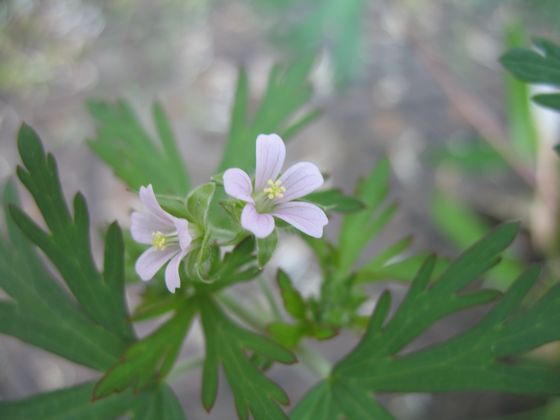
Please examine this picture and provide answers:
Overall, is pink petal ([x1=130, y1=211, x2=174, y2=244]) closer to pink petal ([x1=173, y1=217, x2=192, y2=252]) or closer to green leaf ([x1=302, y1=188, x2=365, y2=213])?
pink petal ([x1=173, y1=217, x2=192, y2=252])

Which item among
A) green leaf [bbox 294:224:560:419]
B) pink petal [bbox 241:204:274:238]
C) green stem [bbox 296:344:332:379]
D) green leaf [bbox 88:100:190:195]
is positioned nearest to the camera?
pink petal [bbox 241:204:274:238]

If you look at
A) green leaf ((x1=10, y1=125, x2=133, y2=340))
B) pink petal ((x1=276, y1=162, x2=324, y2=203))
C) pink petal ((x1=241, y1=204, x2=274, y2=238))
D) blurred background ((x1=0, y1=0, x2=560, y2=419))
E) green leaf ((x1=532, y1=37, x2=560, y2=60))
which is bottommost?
blurred background ((x1=0, y1=0, x2=560, y2=419))

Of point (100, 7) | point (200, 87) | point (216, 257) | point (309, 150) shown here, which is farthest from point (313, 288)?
point (100, 7)

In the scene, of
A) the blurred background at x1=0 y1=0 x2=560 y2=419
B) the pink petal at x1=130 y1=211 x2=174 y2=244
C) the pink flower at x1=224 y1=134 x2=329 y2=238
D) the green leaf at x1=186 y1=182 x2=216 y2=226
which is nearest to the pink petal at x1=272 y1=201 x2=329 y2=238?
the pink flower at x1=224 y1=134 x2=329 y2=238

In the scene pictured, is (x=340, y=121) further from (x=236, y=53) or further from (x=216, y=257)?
(x=216, y=257)

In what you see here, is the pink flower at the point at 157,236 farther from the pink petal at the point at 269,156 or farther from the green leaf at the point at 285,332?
the green leaf at the point at 285,332

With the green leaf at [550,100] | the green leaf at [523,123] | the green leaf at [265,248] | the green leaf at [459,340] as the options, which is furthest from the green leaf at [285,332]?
the green leaf at [523,123]

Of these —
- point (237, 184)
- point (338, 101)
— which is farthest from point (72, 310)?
point (338, 101)
